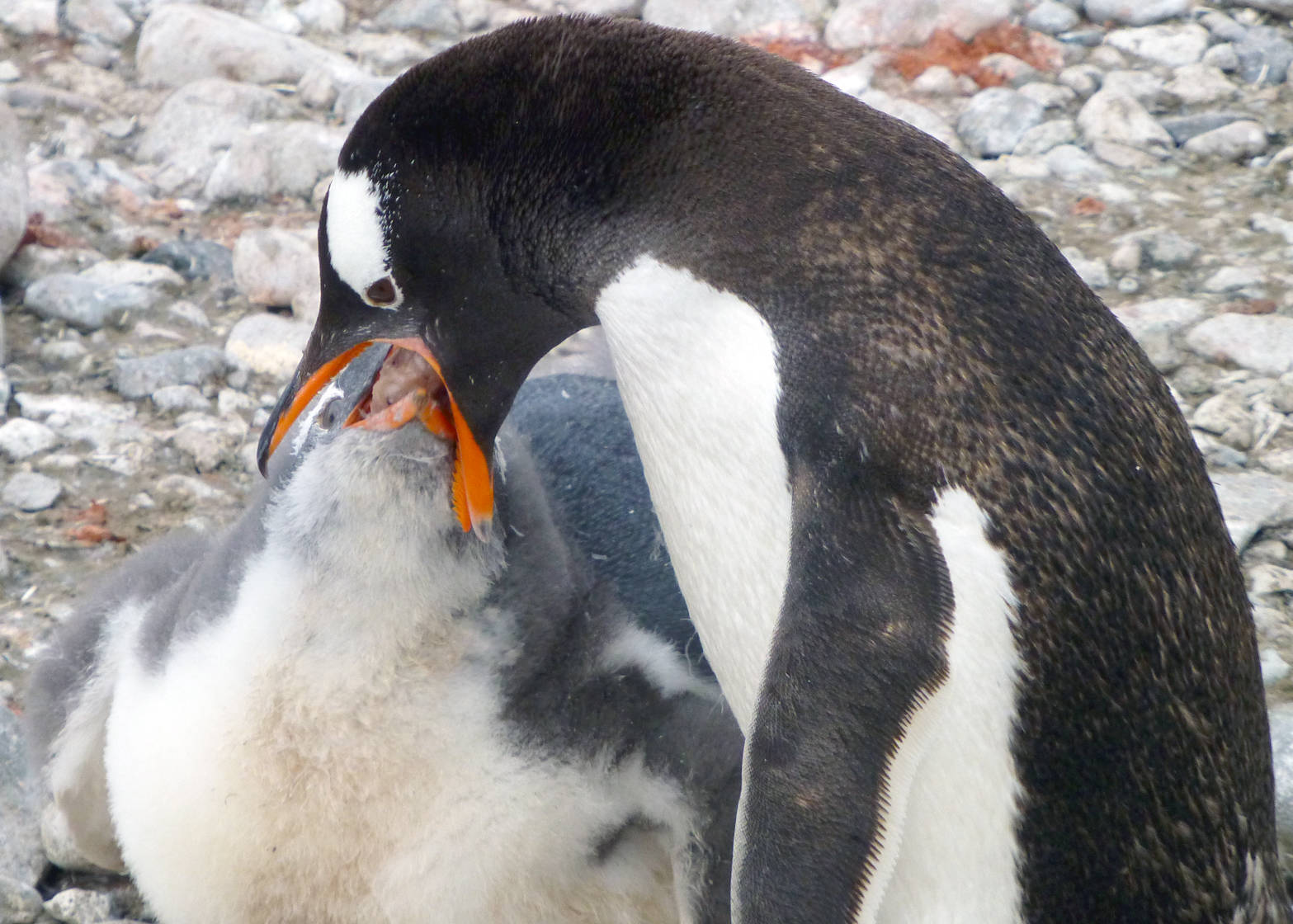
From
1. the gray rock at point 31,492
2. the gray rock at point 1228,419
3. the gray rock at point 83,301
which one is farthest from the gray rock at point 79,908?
the gray rock at point 1228,419

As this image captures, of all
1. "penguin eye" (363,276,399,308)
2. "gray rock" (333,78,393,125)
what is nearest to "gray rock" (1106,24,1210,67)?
"gray rock" (333,78,393,125)

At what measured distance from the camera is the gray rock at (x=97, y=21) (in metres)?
3.95

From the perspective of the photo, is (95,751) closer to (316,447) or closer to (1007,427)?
(316,447)

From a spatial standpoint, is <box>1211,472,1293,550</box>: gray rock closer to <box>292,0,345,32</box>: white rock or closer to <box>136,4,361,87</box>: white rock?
<box>136,4,361,87</box>: white rock

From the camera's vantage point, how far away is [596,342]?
271cm

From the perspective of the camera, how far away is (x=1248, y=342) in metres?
2.73

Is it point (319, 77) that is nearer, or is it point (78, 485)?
point (78, 485)

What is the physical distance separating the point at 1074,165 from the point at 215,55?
204 centimetres

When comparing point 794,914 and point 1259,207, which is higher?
point 794,914

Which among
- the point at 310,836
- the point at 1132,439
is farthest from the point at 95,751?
the point at 1132,439

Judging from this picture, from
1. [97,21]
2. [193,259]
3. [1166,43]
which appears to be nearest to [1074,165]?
[1166,43]

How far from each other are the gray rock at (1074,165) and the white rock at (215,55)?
165cm

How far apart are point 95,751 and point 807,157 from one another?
1.13 meters

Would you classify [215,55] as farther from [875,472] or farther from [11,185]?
[875,472]
